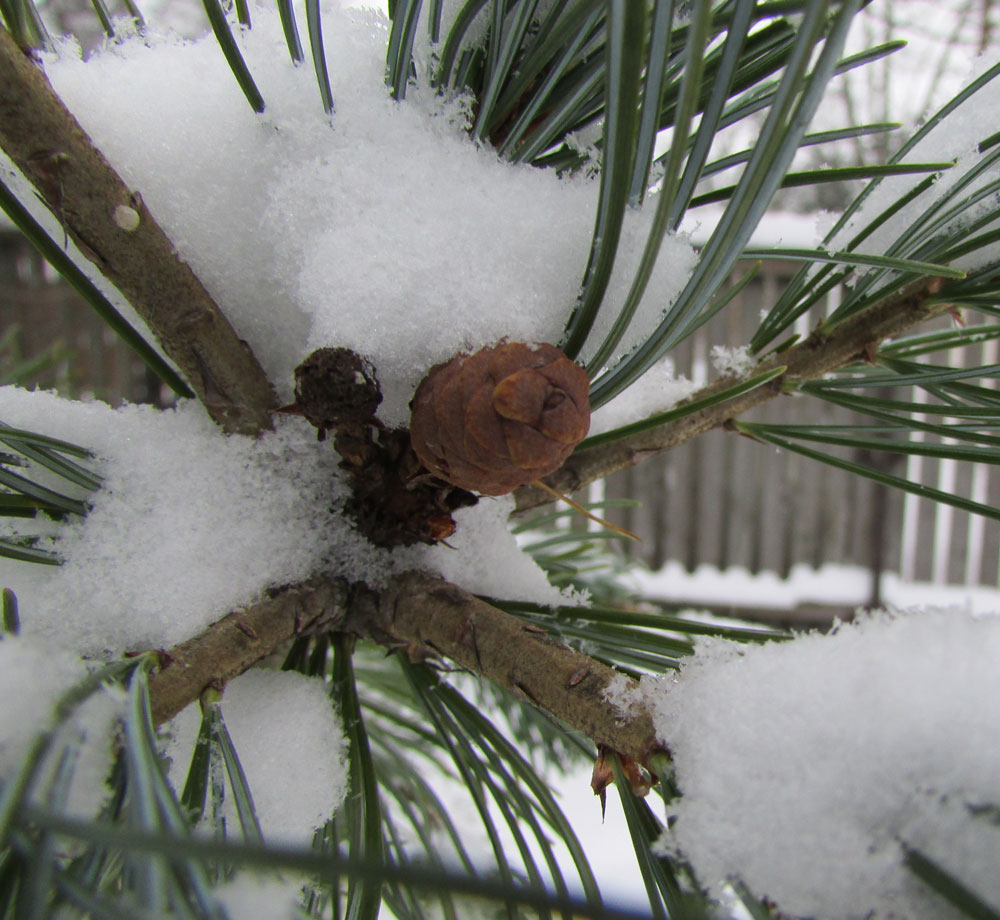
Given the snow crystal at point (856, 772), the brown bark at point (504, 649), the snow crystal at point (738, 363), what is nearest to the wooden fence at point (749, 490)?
the snow crystal at point (738, 363)

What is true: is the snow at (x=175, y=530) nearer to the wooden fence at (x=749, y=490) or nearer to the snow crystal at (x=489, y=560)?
the snow crystal at (x=489, y=560)

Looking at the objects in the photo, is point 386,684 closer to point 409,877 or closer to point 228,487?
point 228,487

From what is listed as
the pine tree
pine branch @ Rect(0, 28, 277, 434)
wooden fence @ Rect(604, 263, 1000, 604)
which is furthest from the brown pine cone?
wooden fence @ Rect(604, 263, 1000, 604)

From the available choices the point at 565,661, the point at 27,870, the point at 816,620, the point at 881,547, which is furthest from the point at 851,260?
the point at 881,547

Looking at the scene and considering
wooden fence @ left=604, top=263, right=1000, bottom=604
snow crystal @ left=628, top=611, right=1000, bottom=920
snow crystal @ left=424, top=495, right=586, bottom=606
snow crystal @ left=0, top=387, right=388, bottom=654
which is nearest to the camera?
snow crystal @ left=628, top=611, right=1000, bottom=920

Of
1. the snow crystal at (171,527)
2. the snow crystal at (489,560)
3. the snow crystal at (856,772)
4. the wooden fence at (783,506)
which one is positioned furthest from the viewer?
the wooden fence at (783,506)

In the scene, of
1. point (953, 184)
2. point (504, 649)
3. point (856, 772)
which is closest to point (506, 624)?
point (504, 649)

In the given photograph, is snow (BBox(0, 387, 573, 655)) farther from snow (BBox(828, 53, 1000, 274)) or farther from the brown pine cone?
snow (BBox(828, 53, 1000, 274))
